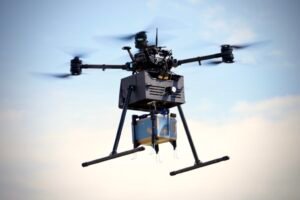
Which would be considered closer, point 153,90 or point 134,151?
point 134,151

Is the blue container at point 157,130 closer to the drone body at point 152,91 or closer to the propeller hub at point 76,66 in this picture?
the drone body at point 152,91

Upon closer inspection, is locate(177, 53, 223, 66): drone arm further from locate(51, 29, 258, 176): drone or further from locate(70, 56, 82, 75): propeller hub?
locate(70, 56, 82, 75): propeller hub

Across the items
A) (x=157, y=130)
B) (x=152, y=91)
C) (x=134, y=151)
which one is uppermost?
(x=152, y=91)

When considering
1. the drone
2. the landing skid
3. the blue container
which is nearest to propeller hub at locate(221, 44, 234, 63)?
the drone

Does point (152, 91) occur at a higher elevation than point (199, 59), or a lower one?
lower

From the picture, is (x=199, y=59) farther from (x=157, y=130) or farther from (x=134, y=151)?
(x=134, y=151)

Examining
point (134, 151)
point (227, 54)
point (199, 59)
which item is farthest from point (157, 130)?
Answer: point (227, 54)

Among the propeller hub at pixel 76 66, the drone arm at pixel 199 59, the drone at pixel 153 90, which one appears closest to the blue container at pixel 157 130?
the drone at pixel 153 90
